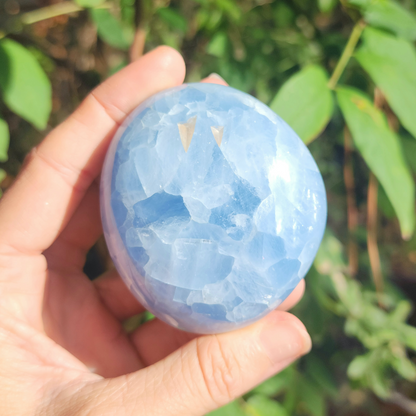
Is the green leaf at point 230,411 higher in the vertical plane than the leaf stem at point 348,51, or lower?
lower

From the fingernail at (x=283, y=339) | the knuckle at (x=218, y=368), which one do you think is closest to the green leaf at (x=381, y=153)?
the fingernail at (x=283, y=339)

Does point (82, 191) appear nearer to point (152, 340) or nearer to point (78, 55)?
point (152, 340)

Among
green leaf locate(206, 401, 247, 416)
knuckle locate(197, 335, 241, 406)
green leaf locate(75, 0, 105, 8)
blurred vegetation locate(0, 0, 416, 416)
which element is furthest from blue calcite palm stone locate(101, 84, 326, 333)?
green leaf locate(75, 0, 105, 8)

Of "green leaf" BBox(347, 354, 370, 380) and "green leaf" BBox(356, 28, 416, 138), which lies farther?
"green leaf" BBox(347, 354, 370, 380)

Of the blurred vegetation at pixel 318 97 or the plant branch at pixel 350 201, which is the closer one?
the blurred vegetation at pixel 318 97

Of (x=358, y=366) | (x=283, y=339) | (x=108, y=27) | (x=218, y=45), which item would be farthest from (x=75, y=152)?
(x=358, y=366)

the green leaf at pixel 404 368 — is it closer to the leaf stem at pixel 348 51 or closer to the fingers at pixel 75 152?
the leaf stem at pixel 348 51

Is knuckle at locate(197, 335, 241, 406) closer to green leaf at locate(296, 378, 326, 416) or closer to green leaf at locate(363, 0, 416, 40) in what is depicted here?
green leaf at locate(296, 378, 326, 416)
